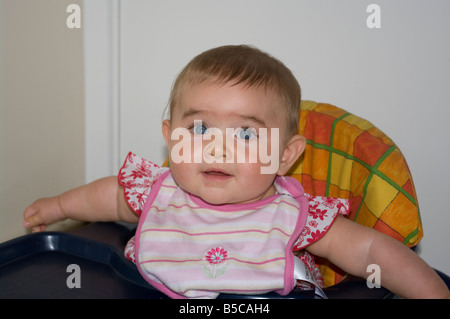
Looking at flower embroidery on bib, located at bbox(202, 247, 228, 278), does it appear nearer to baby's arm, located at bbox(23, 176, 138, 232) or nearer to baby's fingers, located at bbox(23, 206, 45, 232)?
baby's arm, located at bbox(23, 176, 138, 232)

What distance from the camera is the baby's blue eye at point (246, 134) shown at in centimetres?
85

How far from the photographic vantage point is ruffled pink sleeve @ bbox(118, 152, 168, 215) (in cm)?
97

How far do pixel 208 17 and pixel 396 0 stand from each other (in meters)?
0.47

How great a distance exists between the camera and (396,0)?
1190 millimetres

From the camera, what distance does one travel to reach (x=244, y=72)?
856 millimetres

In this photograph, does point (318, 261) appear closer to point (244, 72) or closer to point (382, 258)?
point (382, 258)

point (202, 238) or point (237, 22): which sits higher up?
point (237, 22)

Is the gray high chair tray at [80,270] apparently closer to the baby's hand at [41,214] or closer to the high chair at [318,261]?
the high chair at [318,261]

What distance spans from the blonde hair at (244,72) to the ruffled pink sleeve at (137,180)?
17cm

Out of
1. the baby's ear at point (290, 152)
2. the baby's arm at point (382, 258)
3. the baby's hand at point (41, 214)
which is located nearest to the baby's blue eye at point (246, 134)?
the baby's ear at point (290, 152)

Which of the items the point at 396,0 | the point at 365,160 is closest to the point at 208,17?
the point at 396,0

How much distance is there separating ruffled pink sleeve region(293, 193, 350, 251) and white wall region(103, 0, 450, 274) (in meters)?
0.44
